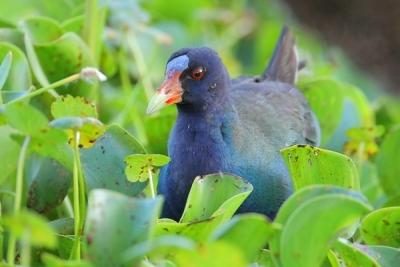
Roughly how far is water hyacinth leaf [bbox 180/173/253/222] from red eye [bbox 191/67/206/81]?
0.61 meters

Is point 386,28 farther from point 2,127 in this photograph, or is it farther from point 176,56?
point 2,127

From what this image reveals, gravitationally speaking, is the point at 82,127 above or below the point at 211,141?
above

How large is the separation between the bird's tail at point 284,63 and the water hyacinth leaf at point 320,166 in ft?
3.94

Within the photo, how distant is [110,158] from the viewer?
2311mm

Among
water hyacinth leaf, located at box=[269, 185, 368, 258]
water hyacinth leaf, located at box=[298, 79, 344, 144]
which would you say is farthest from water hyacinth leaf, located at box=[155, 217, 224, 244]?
water hyacinth leaf, located at box=[298, 79, 344, 144]

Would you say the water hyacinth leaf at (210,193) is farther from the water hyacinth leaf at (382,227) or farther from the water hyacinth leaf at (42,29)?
the water hyacinth leaf at (42,29)

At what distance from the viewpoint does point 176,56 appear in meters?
2.58

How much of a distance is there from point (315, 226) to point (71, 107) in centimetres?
57

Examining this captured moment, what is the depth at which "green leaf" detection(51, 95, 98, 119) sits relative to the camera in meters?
1.95

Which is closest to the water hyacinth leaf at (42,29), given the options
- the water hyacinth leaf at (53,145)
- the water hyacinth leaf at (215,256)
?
the water hyacinth leaf at (53,145)

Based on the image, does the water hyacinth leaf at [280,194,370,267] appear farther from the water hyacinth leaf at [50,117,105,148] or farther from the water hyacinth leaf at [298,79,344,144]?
the water hyacinth leaf at [298,79,344,144]

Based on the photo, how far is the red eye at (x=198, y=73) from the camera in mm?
2617

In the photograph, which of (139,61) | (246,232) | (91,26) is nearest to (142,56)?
(139,61)

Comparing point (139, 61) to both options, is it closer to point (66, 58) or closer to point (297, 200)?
point (66, 58)
